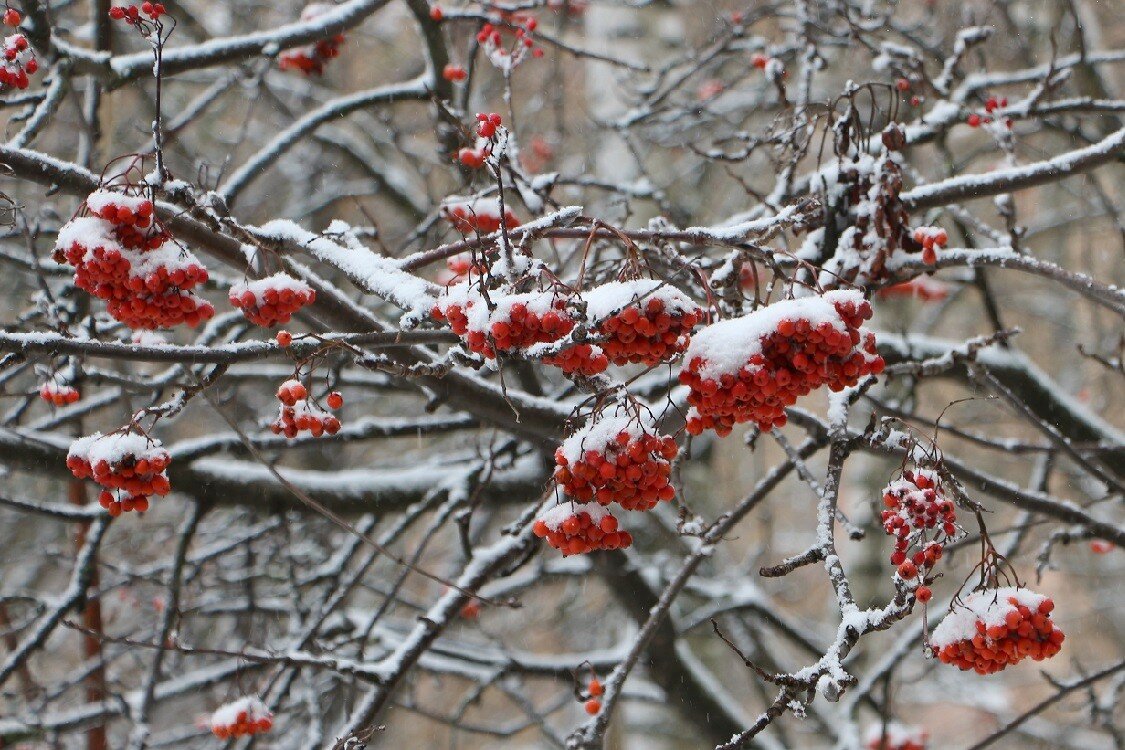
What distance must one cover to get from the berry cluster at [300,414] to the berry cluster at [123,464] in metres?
0.31

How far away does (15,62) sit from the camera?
2.89 m

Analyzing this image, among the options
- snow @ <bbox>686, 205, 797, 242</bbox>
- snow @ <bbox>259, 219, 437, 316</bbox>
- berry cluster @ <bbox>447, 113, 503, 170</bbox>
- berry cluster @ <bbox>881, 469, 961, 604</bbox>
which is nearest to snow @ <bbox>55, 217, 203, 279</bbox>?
snow @ <bbox>259, 219, 437, 316</bbox>

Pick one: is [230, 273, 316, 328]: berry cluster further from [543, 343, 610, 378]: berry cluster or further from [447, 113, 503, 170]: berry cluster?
[543, 343, 610, 378]: berry cluster

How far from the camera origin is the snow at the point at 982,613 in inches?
77.5

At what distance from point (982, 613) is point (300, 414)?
67.6 inches

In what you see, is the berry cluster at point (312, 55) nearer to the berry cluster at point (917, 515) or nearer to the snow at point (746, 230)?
the snow at point (746, 230)

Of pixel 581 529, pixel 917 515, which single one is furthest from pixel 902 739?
pixel 581 529

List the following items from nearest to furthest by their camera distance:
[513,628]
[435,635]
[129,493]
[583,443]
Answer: [583,443]
[129,493]
[435,635]
[513,628]

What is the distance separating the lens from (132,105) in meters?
9.84

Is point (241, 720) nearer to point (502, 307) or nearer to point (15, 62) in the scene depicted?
point (502, 307)

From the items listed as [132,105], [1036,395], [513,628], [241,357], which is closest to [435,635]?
[241,357]

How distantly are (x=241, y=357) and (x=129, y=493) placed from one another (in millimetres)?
524

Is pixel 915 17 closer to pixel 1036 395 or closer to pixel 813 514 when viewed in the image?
pixel 1036 395

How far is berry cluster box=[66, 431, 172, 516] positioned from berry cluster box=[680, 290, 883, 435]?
1321mm
